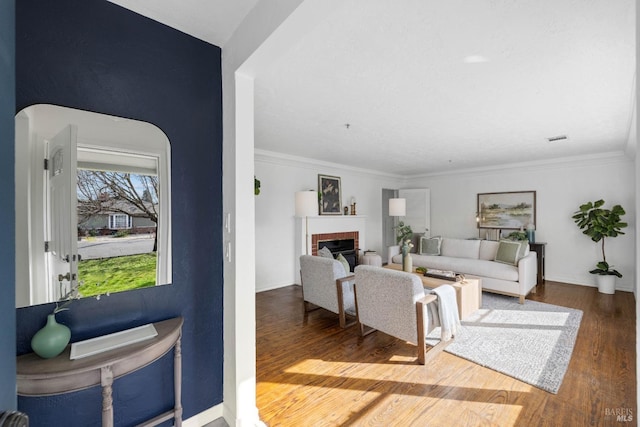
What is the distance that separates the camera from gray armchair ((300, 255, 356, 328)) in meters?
3.16

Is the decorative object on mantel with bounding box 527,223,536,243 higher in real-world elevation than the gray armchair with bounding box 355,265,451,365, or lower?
higher

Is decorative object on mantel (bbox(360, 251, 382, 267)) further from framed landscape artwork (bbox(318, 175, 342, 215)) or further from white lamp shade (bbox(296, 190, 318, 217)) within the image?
white lamp shade (bbox(296, 190, 318, 217))

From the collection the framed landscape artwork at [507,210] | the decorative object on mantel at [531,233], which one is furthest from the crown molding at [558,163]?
the decorative object on mantel at [531,233]

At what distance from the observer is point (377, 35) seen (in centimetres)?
164

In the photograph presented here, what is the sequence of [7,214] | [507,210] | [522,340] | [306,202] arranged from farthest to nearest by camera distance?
[507,210] < [306,202] < [522,340] < [7,214]

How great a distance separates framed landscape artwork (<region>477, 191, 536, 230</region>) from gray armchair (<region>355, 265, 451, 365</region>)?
13.5ft

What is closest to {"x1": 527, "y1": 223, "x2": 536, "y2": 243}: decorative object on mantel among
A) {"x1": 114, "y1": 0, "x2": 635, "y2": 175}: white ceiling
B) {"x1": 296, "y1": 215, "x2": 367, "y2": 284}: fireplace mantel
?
{"x1": 114, "y1": 0, "x2": 635, "y2": 175}: white ceiling

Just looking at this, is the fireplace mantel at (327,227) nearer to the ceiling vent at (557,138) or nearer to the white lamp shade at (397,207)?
the white lamp shade at (397,207)

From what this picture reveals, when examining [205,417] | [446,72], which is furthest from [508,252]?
[205,417]

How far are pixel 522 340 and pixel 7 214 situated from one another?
3.83 m

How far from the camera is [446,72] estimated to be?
2059mm

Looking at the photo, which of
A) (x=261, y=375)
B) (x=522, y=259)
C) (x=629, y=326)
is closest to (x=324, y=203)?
(x=522, y=259)

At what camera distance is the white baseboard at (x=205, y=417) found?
5.43 feet
